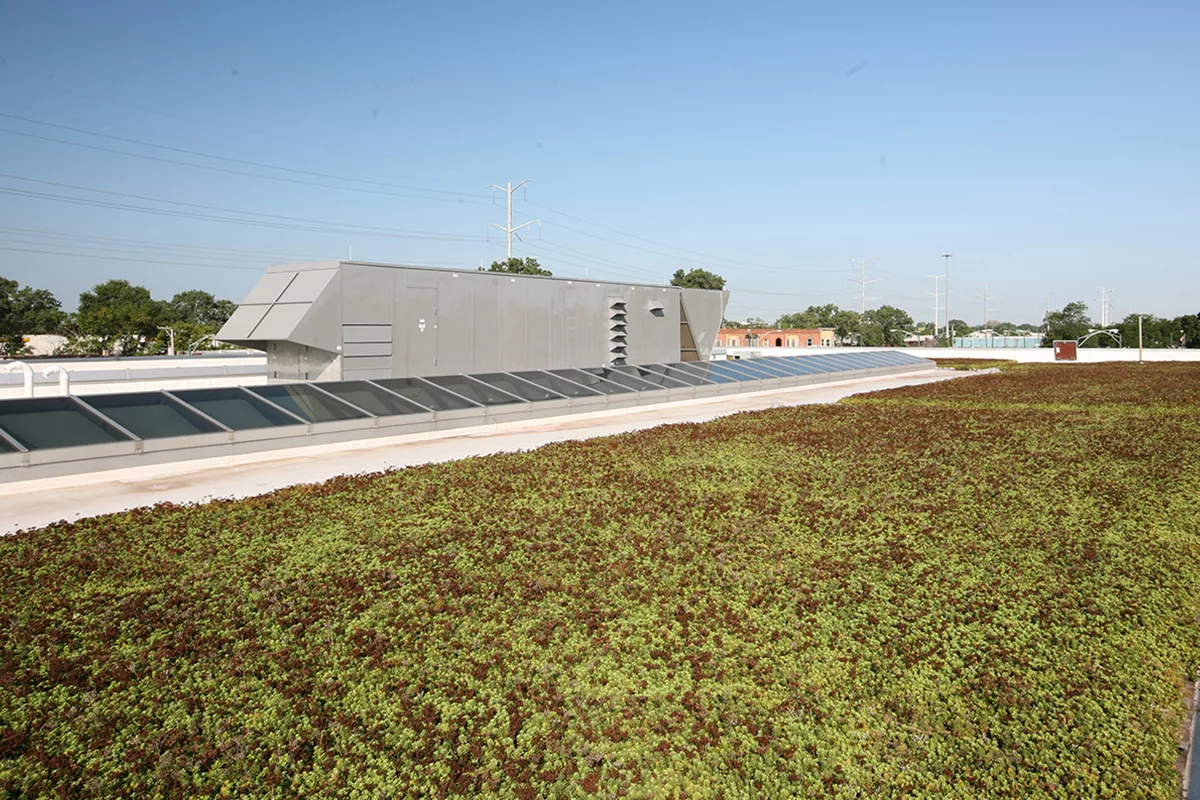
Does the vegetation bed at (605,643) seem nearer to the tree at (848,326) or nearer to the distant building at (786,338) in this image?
the distant building at (786,338)

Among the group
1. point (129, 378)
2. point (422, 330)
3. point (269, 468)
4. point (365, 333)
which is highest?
point (422, 330)

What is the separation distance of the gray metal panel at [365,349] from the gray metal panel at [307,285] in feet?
4.44

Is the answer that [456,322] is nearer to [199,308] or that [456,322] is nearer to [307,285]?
[307,285]

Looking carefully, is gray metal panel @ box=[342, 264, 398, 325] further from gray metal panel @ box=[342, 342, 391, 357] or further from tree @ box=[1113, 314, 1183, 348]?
tree @ box=[1113, 314, 1183, 348]

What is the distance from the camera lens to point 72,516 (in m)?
9.84

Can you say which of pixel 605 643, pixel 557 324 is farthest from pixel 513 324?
pixel 605 643

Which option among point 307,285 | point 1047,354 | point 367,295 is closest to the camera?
point 307,285

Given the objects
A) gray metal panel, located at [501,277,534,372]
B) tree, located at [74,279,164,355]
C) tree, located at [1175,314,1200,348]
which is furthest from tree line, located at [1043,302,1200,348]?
tree, located at [74,279,164,355]

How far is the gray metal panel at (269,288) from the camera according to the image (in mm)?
18719

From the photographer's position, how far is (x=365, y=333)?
18562 mm

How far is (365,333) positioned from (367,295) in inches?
35.0

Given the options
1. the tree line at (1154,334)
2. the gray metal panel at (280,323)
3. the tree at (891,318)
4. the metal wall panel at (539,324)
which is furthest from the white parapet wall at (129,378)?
the tree at (891,318)

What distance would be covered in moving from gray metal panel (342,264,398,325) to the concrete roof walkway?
3.75 meters

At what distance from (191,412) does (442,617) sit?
9.56m
